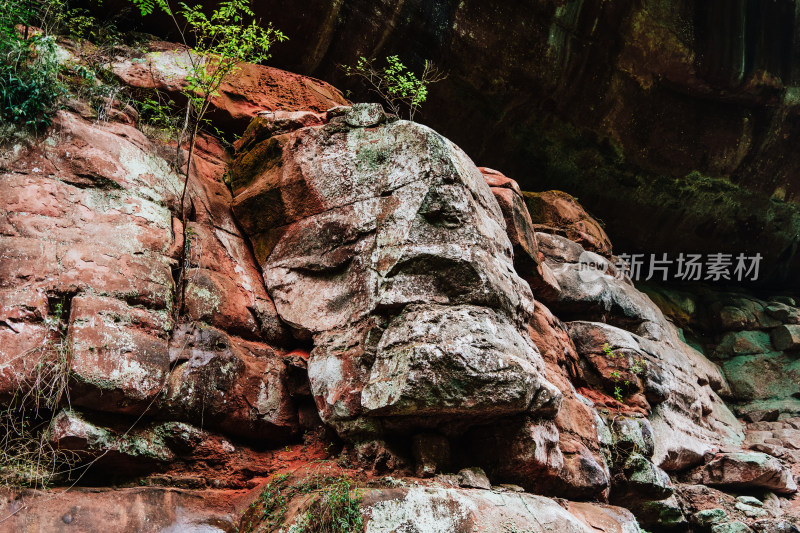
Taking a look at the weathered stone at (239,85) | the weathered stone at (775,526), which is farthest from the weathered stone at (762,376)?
the weathered stone at (239,85)

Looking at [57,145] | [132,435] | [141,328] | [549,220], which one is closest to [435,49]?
[549,220]

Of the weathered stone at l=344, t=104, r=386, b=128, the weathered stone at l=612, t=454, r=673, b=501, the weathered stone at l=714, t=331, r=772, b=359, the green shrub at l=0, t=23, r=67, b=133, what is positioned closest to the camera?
the green shrub at l=0, t=23, r=67, b=133

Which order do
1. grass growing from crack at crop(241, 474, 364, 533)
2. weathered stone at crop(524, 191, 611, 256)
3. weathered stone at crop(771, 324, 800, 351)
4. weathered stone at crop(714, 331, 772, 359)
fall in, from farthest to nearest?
weathered stone at crop(714, 331, 772, 359) < weathered stone at crop(771, 324, 800, 351) < weathered stone at crop(524, 191, 611, 256) < grass growing from crack at crop(241, 474, 364, 533)

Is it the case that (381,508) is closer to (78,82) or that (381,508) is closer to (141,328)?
(141,328)

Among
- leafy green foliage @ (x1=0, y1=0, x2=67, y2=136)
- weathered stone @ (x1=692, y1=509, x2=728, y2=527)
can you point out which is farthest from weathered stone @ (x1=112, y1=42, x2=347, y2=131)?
weathered stone @ (x1=692, y1=509, x2=728, y2=527)

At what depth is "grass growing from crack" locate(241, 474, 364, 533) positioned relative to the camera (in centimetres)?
362

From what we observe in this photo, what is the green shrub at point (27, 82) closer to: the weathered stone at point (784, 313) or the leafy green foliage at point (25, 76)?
the leafy green foliage at point (25, 76)

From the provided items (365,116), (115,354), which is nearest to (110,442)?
(115,354)

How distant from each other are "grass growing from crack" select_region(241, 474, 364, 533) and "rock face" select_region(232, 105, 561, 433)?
1.77ft

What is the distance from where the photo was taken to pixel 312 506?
12.1 feet

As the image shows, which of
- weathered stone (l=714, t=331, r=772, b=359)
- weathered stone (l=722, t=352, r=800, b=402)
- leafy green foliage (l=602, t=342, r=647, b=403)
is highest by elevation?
weathered stone (l=714, t=331, r=772, b=359)

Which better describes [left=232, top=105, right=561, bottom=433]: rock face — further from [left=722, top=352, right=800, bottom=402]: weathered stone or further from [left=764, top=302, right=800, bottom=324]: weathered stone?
[left=764, top=302, right=800, bottom=324]: weathered stone

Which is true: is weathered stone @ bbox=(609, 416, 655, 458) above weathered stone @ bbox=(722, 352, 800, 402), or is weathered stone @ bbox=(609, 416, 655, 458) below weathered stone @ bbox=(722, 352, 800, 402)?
below

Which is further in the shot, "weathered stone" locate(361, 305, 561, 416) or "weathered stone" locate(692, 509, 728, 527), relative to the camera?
"weathered stone" locate(692, 509, 728, 527)
